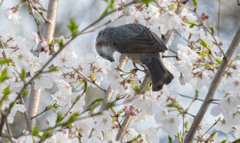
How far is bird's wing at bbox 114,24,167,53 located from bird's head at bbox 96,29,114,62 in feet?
0.32

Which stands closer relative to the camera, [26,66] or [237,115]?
[237,115]

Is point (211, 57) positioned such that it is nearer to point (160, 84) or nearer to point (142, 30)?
point (160, 84)

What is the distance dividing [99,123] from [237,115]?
0.72m

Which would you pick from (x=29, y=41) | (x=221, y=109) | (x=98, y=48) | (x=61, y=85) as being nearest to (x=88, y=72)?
(x=61, y=85)

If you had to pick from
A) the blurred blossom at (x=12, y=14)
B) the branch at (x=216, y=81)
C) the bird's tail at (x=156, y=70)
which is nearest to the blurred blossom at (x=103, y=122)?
the bird's tail at (x=156, y=70)

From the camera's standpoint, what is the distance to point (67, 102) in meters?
1.49

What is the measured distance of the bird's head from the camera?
173 centimetres

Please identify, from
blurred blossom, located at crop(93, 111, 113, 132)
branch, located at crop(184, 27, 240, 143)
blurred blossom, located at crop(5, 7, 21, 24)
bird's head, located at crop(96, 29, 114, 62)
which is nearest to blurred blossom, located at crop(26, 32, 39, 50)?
blurred blossom, located at crop(5, 7, 21, 24)

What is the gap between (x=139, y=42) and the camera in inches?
62.0

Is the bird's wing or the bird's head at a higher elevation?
the bird's wing

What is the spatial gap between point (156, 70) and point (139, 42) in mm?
230

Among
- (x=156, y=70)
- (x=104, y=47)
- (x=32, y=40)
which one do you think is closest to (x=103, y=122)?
(x=156, y=70)

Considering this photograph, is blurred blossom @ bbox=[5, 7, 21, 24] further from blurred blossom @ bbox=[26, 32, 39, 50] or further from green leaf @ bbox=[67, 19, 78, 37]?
green leaf @ bbox=[67, 19, 78, 37]

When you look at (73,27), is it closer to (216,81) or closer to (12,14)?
(216,81)
